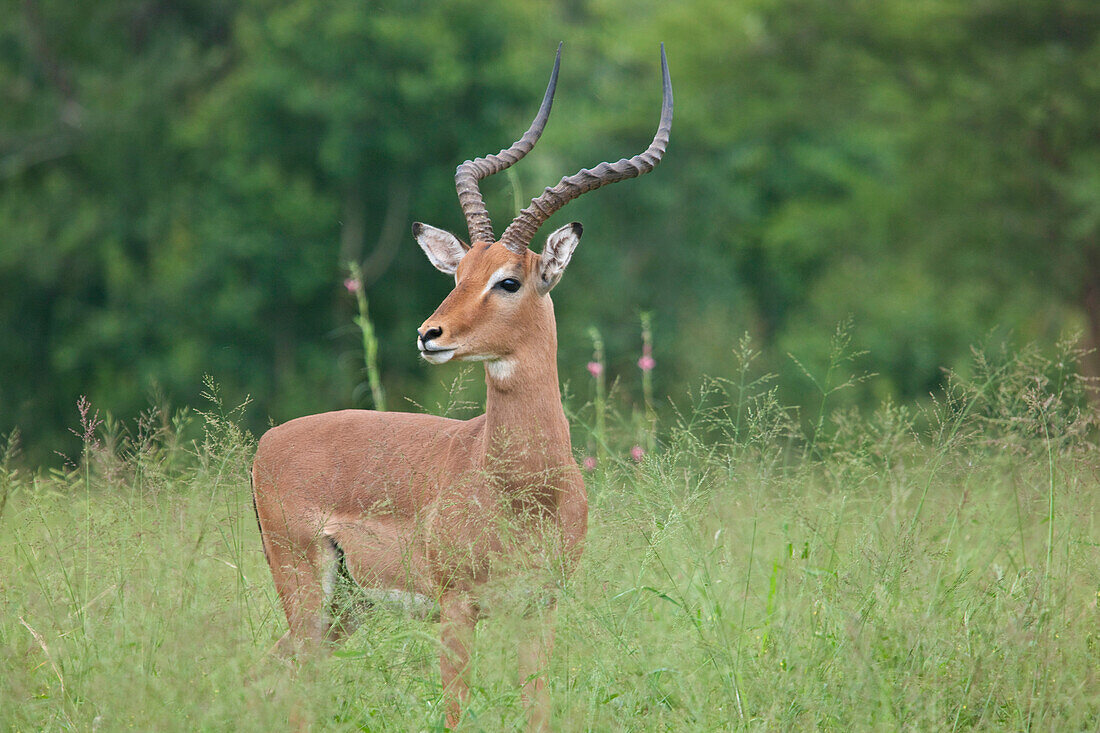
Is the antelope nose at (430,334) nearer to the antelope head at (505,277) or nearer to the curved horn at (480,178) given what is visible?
the antelope head at (505,277)

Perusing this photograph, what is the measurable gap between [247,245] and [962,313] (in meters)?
13.0

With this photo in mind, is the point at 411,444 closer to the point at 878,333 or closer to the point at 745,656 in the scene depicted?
the point at 745,656

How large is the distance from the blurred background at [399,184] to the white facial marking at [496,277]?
530 inches

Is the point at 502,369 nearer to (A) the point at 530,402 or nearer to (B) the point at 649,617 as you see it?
(A) the point at 530,402

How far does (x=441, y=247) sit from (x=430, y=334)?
100 centimetres

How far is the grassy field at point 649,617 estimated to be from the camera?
374 centimetres

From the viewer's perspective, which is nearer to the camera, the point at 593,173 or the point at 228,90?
the point at 593,173

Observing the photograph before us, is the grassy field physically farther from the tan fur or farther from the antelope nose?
the antelope nose

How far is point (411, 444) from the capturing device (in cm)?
504

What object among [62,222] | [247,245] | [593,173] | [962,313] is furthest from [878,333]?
[593,173]

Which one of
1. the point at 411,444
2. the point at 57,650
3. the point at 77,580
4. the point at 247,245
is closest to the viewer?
the point at 57,650

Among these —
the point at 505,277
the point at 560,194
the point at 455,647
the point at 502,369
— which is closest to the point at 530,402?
the point at 502,369

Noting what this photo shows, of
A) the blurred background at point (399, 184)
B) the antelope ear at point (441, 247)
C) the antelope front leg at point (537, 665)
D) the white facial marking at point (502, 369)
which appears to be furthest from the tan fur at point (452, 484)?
the blurred background at point (399, 184)

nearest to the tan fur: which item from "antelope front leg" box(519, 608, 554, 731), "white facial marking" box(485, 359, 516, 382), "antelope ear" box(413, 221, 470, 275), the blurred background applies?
"white facial marking" box(485, 359, 516, 382)
